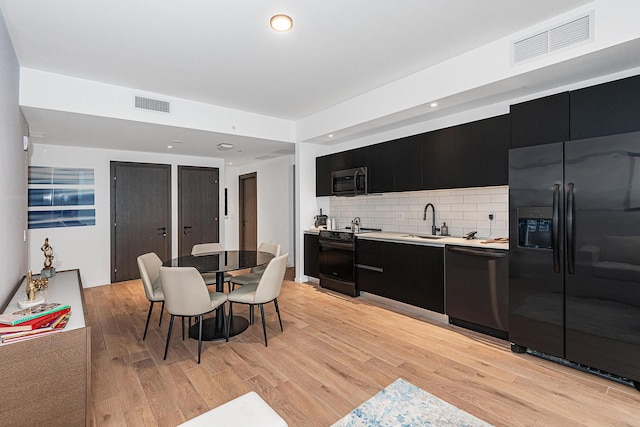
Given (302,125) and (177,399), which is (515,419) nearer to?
(177,399)

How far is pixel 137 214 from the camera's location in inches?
231

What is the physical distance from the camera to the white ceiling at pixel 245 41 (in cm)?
234

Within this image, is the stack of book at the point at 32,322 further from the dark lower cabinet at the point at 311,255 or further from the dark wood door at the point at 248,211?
the dark wood door at the point at 248,211

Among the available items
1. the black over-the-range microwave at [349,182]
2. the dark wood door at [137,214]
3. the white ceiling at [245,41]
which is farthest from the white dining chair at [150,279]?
the black over-the-range microwave at [349,182]

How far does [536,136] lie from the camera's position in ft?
9.27

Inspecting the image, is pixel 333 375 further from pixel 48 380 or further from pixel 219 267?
pixel 48 380

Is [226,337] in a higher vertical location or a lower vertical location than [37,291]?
lower

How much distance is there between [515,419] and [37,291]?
3.61 m

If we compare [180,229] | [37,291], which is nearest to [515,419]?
[37,291]

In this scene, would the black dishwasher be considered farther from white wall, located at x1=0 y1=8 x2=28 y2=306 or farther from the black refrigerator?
white wall, located at x1=0 y1=8 x2=28 y2=306

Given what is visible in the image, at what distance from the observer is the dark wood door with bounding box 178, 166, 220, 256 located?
6371 mm

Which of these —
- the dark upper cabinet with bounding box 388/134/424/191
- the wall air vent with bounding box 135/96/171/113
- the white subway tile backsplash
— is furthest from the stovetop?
the wall air vent with bounding box 135/96/171/113

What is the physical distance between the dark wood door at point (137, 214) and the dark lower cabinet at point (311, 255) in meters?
2.77

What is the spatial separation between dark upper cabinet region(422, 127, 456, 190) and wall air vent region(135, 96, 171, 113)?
10.7ft
